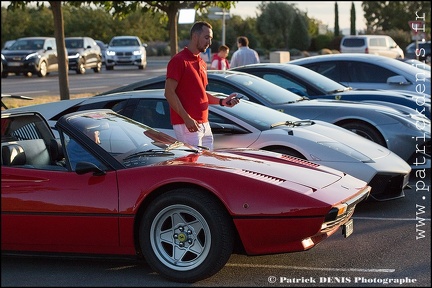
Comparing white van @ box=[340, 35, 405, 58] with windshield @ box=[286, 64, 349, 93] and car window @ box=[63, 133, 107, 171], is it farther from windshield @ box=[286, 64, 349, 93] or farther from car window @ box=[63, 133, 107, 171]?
car window @ box=[63, 133, 107, 171]

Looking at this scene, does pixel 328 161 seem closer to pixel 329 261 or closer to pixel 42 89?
pixel 329 261

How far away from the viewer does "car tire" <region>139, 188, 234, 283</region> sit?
17.7ft

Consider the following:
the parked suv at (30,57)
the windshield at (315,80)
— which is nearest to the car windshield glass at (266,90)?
the windshield at (315,80)

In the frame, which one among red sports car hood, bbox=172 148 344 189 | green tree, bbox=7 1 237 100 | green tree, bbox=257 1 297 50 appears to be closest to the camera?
red sports car hood, bbox=172 148 344 189

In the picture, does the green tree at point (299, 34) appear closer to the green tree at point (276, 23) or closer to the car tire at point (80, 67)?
the green tree at point (276, 23)

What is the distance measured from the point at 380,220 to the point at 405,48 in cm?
4776

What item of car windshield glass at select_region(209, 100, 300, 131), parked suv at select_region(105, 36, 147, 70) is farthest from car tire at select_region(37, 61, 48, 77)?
car windshield glass at select_region(209, 100, 300, 131)

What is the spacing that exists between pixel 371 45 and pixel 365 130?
31.3 metres

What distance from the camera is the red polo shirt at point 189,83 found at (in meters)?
7.46

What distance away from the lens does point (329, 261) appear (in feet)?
19.9

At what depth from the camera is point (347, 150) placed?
8250 mm

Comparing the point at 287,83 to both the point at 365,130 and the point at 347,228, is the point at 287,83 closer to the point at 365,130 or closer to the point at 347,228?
the point at 365,130

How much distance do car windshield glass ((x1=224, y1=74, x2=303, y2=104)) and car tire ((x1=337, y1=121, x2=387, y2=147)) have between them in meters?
0.85

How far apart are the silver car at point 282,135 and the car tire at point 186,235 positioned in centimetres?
283
